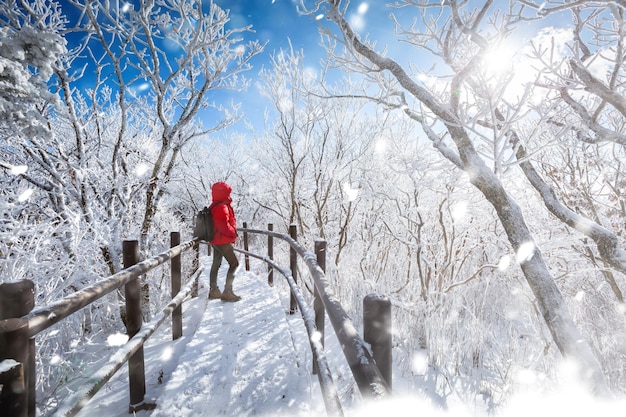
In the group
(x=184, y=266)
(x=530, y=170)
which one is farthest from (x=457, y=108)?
(x=184, y=266)

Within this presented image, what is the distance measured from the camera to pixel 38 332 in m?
0.91

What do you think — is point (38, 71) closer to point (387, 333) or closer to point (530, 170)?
point (387, 333)

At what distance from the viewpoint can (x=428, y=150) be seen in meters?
5.77

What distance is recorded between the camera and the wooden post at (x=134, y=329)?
2.09 m

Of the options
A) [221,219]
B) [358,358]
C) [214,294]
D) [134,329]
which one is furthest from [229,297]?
[358,358]

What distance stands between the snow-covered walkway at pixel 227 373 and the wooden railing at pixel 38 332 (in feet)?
0.84

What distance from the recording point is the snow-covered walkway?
7.02 feet

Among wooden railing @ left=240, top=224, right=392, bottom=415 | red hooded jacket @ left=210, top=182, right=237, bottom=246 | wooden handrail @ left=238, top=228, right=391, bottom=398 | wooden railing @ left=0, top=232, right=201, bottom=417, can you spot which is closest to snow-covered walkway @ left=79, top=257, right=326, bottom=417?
wooden railing @ left=0, top=232, right=201, bottom=417

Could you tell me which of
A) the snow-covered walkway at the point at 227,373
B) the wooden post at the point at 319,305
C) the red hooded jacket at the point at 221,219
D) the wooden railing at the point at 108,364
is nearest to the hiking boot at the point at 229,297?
the snow-covered walkway at the point at 227,373

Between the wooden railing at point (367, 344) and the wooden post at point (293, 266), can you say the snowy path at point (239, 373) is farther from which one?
the wooden railing at point (367, 344)

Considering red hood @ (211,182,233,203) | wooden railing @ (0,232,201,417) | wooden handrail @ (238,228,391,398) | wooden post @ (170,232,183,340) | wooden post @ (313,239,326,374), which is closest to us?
wooden handrail @ (238,228,391,398)

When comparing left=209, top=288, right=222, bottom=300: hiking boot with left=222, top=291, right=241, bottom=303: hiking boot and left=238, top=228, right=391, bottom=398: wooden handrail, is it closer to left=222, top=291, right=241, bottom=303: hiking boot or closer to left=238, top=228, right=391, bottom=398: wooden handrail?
left=222, top=291, right=241, bottom=303: hiking boot

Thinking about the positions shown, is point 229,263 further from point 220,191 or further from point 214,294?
point 220,191

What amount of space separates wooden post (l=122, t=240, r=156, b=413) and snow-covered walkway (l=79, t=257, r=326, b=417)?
0.26 feet
